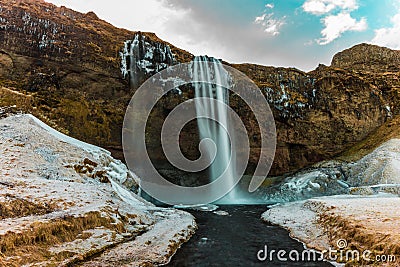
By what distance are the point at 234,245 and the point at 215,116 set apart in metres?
37.7

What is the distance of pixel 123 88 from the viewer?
47781 millimetres

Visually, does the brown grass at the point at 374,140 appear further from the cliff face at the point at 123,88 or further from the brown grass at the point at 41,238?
the brown grass at the point at 41,238

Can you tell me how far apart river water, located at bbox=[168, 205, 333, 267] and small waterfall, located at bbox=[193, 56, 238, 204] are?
28.6 m

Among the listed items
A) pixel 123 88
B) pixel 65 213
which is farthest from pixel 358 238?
pixel 123 88

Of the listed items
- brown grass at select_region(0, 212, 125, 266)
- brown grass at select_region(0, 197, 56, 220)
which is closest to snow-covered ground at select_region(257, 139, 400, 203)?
brown grass at select_region(0, 212, 125, 266)

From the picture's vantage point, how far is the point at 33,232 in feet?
43.2

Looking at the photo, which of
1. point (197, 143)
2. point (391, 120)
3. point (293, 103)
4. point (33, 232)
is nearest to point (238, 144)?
point (197, 143)

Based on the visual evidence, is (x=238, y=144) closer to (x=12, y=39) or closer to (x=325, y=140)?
(x=325, y=140)

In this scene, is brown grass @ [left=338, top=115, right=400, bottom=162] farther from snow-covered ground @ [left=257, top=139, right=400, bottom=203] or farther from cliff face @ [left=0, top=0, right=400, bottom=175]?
snow-covered ground @ [left=257, top=139, right=400, bottom=203]

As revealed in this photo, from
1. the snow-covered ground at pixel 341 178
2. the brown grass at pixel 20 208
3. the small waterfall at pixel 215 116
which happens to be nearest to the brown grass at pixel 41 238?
the brown grass at pixel 20 208

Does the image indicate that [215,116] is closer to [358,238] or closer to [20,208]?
[358,238]

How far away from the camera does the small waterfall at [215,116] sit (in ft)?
173

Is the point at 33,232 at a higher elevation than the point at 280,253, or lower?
higher

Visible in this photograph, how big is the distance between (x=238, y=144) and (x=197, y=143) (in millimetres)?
8604
